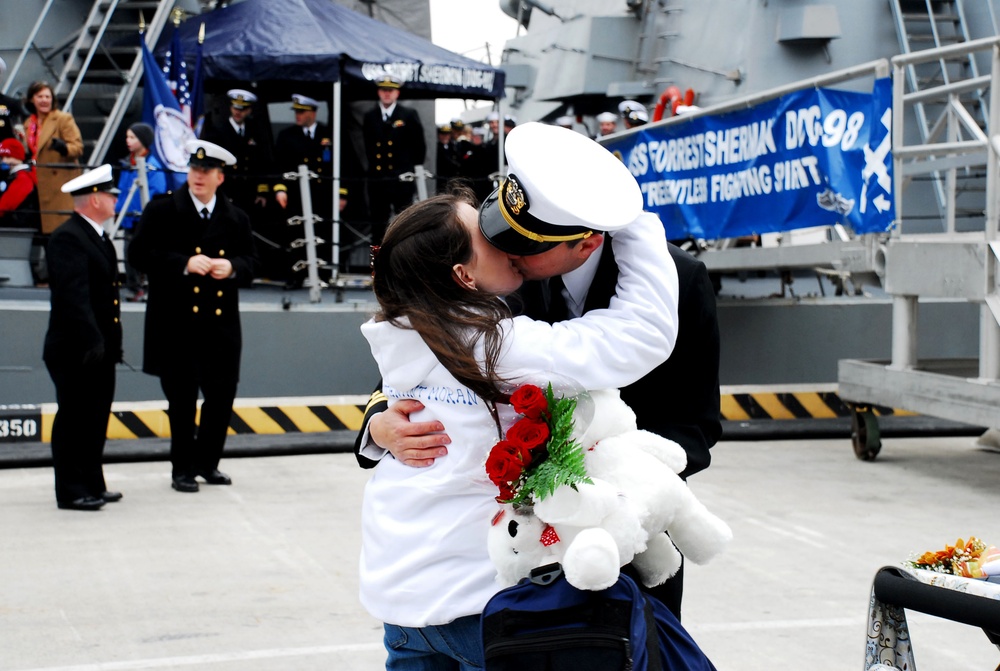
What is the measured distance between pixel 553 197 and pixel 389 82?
10808 millimetres

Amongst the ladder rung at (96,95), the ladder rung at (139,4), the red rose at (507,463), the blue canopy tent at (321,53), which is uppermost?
the ladder rung at (139,4)

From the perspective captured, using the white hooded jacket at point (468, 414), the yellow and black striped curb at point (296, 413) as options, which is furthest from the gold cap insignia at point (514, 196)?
the yellow and black striped curb at point (296, 413)

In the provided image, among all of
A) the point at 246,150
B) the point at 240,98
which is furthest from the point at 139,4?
the point at 246,150

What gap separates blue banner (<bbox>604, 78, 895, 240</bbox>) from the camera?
8016mm

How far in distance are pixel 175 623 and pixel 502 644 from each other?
10.7 feet

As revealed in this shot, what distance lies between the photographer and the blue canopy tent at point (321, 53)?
12.2 metres

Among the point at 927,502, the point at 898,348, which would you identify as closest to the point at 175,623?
the point at 927,502

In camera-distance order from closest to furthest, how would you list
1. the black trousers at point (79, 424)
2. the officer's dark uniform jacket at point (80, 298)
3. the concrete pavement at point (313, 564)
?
the concrete pavement at point (313, 564), the officer's dark uniform jacket at point (80, 298), the black trousers at point (79, 424)

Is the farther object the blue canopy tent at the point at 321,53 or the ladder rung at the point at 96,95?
the ladder rung at the point at 96,95

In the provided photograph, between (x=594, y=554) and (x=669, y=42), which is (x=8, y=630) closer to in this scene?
(x=594, y=554)

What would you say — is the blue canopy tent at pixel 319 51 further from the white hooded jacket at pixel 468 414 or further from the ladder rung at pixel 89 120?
the white hooded jacket at pixel 468 414

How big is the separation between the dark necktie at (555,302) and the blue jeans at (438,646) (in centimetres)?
58

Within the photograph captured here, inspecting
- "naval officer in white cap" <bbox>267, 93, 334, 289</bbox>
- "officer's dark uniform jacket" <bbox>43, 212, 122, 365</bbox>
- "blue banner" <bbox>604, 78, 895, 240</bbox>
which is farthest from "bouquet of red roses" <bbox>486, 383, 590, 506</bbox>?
"naval officer in white cap" <bbox>267, 93, 334, 289</bbox>

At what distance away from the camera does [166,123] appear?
449 inches
